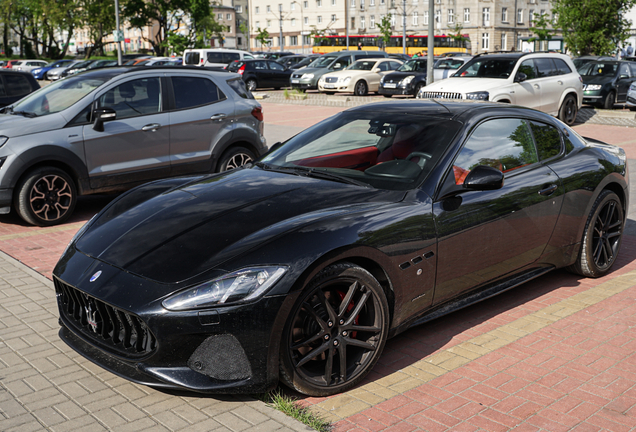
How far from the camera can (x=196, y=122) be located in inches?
340

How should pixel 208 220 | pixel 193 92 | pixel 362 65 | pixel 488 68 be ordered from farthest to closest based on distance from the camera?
pixel 362 65 < pixel 488 68 < pixel 193 92 < pixel 208 220

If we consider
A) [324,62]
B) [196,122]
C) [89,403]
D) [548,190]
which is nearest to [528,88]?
[196,122]

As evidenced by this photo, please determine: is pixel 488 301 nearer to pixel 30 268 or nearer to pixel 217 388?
pixel 217 388

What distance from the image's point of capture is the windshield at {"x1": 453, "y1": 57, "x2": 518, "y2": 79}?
612 inches

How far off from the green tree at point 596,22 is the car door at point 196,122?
73.3 feet

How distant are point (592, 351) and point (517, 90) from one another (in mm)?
11915

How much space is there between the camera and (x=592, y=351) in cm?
422

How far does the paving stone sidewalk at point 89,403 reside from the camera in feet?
10.7

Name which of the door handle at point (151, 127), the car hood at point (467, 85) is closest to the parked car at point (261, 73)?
the car hood at point (467, 85)

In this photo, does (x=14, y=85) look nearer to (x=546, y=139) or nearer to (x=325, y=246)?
(x=546, y=139)

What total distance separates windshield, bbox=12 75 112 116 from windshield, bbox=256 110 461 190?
13.1ft

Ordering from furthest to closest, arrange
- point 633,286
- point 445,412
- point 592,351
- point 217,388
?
point 633,286, point 592,351, point 445,412, point 217,388

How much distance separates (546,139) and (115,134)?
5.12 m

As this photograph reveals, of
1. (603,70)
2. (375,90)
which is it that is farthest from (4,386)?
(375,90)
